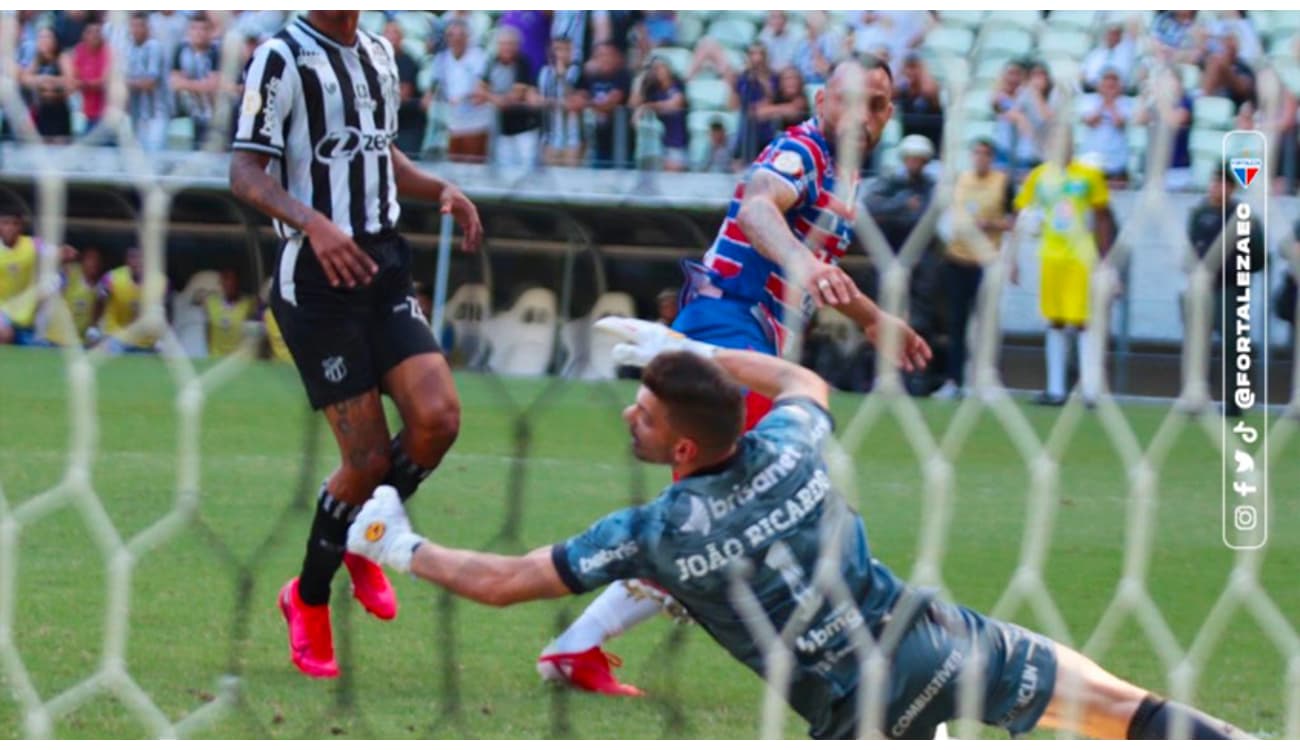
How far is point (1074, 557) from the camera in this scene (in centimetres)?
650

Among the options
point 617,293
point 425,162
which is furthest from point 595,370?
point 425,162

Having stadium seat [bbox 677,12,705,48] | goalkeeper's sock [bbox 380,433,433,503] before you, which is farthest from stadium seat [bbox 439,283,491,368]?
goalkeeper's sock [bbox 380,433,433,503]

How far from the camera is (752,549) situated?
324cm

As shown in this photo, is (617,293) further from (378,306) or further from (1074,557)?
(378,306)

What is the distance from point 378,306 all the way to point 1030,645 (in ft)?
6.02

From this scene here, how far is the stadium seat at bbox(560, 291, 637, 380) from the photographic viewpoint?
1126 cm

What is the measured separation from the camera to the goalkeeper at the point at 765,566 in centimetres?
324

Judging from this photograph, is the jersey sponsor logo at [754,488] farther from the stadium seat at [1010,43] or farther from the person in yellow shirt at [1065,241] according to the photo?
the person in yellow shirt at [1065,241]

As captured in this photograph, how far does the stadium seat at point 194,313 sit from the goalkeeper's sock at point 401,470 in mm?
5715

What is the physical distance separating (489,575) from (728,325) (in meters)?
1.34

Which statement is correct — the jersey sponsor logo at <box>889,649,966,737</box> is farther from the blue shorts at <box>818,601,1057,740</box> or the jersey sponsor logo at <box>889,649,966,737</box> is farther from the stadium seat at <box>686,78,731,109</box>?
the stadium seat at <box>686,78,731,109</box>

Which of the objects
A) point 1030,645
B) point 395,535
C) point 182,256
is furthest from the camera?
point 182,256

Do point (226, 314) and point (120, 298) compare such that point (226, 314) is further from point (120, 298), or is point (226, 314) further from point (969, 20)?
point (969, 20)

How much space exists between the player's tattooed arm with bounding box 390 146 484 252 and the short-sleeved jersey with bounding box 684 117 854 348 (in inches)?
22.8
